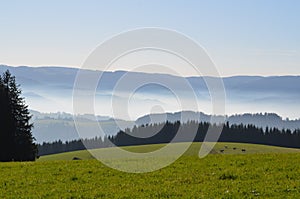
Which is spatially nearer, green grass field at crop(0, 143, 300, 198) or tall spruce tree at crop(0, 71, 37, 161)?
green grass field at crop(0, 143, 300, 198)

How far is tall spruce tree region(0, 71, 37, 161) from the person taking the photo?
6141 cm

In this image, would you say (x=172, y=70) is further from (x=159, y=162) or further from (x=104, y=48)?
(x=159, y=162)

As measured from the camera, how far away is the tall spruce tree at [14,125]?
6141 cm

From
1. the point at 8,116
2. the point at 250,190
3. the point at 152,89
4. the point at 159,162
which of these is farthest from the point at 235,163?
the point at 8,116

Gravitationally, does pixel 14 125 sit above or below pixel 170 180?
above

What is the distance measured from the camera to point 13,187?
21.0 metres

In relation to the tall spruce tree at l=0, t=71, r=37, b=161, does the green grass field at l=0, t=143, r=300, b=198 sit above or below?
below

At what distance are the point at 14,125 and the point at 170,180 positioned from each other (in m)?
45.6

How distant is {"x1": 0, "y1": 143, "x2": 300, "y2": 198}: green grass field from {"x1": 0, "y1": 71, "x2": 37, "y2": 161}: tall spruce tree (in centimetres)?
3522

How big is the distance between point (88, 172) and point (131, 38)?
25.1ft

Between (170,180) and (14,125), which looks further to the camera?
(14,125)

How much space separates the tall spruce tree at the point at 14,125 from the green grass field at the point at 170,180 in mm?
35215

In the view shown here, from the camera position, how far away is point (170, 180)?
69.4 ft

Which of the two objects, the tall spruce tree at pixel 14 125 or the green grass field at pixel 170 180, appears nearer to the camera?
the green grass field at pixel 170 180
